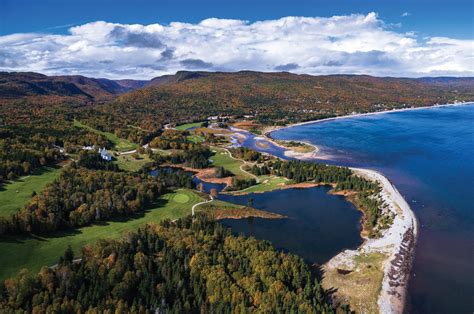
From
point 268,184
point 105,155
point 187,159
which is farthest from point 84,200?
point 187,159

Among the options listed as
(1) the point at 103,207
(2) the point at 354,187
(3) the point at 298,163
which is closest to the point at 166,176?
(1) the point at 103,207

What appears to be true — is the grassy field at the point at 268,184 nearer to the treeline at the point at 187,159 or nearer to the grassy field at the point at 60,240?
the grassy field at the point at 60,240

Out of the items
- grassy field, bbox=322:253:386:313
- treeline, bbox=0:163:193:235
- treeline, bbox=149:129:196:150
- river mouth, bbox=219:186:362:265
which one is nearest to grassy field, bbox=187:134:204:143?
treeline, bbox=149:129:196:150

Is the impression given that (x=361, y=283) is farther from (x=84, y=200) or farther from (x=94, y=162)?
(x=94, y=162)

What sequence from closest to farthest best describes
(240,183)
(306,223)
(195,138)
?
(306,223) → (240,183) → (195,138)

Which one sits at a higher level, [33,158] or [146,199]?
[33,158]

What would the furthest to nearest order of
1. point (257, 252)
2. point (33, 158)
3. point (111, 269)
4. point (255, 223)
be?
point (33, 158) < point (255, 223) < point (257, 252) < point (111, 269)

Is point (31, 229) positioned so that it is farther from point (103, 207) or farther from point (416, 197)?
point (416, 197)

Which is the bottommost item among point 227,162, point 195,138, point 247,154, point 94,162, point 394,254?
point 394,254
